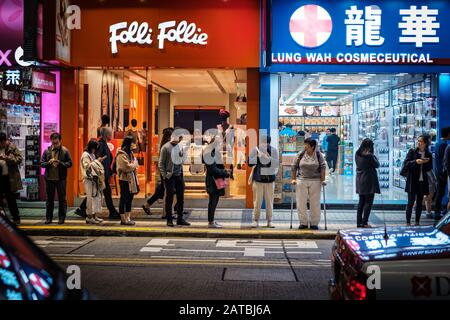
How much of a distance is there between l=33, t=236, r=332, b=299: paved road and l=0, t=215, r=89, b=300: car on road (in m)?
4.27

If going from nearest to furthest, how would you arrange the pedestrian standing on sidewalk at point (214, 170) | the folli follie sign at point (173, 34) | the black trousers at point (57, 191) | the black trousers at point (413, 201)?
1. the pedestrian standing on sidewalk at point (214, 170)
2. the black trousers at point (57, 191)
3. the black trousers at point (413, 201)
4. the folli follie sign at point (173, 34)

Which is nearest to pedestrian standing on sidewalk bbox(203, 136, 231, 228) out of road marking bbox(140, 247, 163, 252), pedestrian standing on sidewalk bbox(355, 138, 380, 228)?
road marking bbox(140, 247, 163, 252)

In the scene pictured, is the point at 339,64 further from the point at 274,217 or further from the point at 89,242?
the point at 89,242

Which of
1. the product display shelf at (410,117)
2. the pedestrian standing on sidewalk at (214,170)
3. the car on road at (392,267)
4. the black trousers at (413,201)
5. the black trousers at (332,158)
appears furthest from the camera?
the black trousers at (332,158)

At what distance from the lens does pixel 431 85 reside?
16.8 m

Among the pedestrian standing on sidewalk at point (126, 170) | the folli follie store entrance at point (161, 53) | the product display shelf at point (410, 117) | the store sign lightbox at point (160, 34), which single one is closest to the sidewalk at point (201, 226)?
the pedestrian standing on sidewalk at point (126, 170)

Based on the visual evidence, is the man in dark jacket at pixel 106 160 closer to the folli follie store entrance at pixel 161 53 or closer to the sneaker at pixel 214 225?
the folli follie store entrance at pixel 161 53

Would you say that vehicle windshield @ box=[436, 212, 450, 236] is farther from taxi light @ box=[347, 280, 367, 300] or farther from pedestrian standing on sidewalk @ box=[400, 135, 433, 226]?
pedestrian standing on sidewalk @ box=[400, 135, 433, 226]

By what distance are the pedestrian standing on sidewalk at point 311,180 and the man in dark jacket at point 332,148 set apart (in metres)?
4.26

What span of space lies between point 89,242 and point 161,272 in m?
3.32

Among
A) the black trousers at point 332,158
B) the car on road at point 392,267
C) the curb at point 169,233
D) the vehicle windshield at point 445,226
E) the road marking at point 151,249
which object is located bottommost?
the road marking at point 151,249

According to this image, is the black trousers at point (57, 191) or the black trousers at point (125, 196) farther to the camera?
the black trousers at point (57, 191)

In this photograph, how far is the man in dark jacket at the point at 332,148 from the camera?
1805 cm

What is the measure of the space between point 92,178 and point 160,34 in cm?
434
